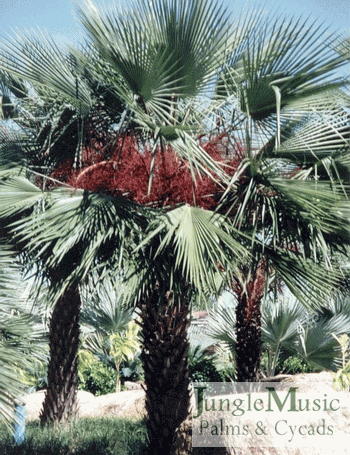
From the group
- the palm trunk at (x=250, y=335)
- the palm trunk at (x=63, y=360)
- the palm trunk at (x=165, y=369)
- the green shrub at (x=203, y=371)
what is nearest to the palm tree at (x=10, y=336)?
the palm trunk at (x=165, y=369)

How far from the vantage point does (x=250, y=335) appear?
7.35 m

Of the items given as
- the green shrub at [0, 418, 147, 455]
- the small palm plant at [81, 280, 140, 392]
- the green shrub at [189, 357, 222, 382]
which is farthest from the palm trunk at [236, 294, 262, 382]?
the green shrub at [189, 357, 222, 382]

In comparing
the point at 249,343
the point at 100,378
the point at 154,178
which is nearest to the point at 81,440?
the point at 249,343

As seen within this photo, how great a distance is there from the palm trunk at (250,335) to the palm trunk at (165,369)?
6.79 ft

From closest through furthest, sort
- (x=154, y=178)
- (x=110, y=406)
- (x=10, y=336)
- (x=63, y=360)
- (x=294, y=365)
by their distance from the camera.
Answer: (x=154, y=178) → (x=10, y=336) → (x=63, y=360) → (x=110, y=406) → (x=294, y=365)

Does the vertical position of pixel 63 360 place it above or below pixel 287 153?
below

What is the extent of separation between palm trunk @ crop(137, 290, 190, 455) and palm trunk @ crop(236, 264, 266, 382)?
207 cm

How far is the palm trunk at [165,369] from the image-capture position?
5270 mm

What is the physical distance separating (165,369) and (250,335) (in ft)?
7.57

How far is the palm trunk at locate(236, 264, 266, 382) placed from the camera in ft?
24.1

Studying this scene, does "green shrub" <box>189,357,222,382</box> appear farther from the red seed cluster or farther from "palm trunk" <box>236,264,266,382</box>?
the red seed cluster

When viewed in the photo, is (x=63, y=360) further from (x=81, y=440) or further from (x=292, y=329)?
(x=292, y=329)

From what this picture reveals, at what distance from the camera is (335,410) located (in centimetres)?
530

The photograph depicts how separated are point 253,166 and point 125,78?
47.5 inches
